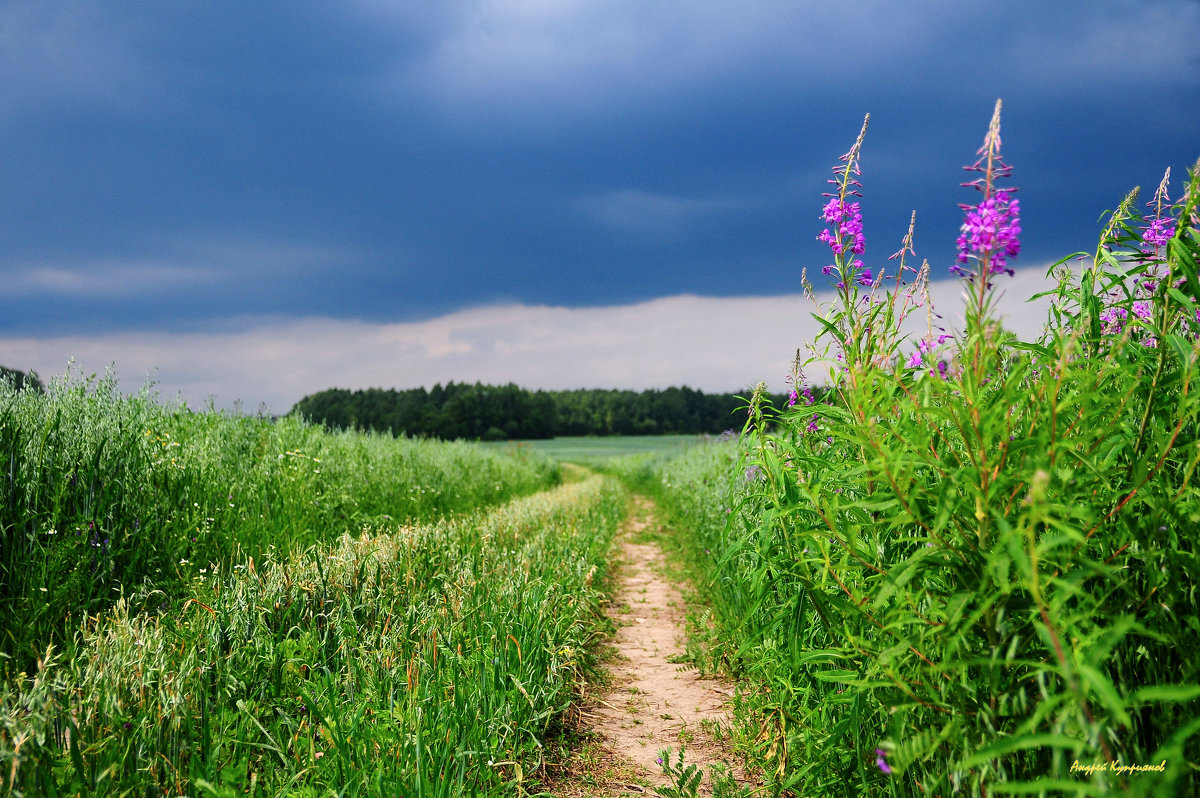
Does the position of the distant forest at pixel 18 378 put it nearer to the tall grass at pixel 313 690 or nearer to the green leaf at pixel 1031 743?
the tall grass at pixel 313 690

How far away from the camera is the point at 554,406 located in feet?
266

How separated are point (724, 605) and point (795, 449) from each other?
318 centimetres

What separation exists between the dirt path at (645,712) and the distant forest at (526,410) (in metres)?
46.0

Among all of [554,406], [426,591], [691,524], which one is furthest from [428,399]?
[426,591]

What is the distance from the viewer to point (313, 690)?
11.1 ft

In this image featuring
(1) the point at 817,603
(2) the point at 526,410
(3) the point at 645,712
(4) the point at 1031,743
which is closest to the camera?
(4) the point at 1031,743

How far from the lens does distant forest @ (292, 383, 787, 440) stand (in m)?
57.5

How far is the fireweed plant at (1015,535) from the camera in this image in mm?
1687

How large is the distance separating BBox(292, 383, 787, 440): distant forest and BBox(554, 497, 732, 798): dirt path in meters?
46.0

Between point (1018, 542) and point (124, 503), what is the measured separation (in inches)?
238

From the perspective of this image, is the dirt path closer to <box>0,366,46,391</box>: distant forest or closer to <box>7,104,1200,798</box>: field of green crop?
<box>7,104,1200,798</box>: field of green crop

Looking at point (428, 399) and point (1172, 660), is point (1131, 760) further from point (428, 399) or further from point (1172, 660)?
point (428, 399)

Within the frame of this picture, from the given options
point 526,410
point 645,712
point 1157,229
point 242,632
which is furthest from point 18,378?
point 526,410

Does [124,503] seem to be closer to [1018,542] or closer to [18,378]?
[18,378]
